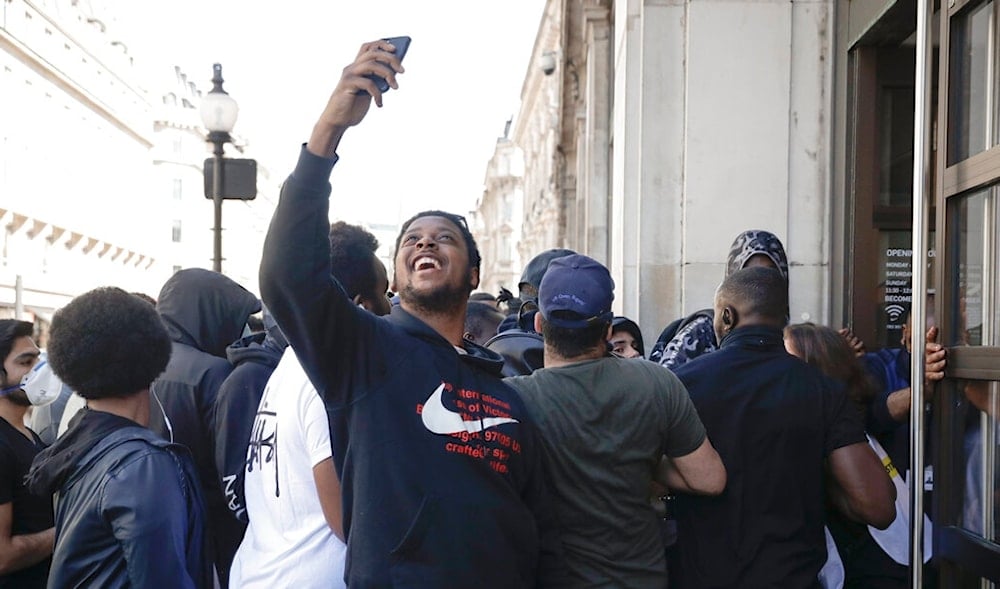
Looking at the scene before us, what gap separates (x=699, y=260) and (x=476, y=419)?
451 centimetres

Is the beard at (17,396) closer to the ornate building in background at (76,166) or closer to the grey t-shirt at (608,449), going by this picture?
the grey t-shirt at (608,449)

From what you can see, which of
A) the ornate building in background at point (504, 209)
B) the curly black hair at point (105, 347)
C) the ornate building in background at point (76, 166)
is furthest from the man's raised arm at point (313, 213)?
the ornate building in background at point (504, 209)

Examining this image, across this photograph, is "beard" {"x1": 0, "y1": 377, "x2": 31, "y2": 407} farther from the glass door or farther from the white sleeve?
the glass door

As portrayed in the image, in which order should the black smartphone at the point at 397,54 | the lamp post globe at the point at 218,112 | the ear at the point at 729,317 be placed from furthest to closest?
the lamp post globe at the point at 218,112 < the ear at the point at 729,317 < the black smartphone at the point at 397,54

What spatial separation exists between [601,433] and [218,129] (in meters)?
9.11

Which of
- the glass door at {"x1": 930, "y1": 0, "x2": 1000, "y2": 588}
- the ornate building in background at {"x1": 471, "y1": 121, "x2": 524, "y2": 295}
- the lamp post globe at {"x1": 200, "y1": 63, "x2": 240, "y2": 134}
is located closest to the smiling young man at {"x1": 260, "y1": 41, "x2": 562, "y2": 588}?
the glass door at {"x1": 930, "y1": 0, "x2": 1000, "y2": 588}

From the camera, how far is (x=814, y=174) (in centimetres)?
719

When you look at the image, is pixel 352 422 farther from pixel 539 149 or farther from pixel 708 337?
pixel 539 149

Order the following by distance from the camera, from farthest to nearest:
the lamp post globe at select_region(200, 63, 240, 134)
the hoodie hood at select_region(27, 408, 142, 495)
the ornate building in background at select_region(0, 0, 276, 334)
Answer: the ornate building in background at select_region(0, 0, 276, 334), the lamp post globe at select_region(200, 63, 240, 134), the hoodie hood at select_region(27, 408, 142, 495)

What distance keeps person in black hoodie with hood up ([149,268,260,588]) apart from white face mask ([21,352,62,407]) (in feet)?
1.52

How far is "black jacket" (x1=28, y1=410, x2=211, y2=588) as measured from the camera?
9.86ft

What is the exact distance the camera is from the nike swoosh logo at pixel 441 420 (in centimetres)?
306

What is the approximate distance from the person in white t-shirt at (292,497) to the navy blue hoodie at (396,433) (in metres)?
0.20

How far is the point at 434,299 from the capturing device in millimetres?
3332
